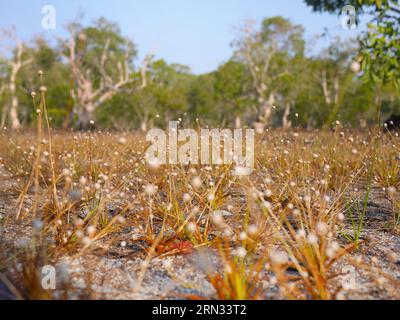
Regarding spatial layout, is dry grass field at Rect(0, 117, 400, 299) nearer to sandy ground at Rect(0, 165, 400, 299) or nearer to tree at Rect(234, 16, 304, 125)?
sandy ground at Rect(0, 165, 400, 299)

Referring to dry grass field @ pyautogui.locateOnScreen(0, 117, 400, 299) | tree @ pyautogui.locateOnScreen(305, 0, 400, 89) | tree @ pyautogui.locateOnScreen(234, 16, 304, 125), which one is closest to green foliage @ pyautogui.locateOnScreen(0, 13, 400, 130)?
tree @ pyautogui.locateOnScreen(234, 16, 304, 125)

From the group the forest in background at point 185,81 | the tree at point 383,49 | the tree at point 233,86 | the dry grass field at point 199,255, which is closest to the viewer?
the dry grass field at point 199,255

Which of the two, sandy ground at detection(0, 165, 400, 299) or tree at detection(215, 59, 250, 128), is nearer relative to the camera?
sandy ground at detection(0, 165, 400, 299)

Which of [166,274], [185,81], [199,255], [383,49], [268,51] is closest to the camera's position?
[166,274]

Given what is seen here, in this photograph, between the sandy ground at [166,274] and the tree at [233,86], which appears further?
the tree at [233,86]

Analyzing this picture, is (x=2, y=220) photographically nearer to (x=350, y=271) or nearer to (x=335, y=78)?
(x=350, y=271)

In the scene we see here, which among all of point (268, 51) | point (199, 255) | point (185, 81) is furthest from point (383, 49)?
point (185, 81)

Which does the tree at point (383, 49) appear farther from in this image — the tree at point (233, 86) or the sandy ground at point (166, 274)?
the tree at point (233, 86)

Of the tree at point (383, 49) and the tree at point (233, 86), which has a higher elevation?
the tree at point (233, 86)

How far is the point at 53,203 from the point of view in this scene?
2.81 meters

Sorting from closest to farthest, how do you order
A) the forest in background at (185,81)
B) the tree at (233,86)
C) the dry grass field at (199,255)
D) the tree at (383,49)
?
the dry grass field at (199,255) < the tree at (383,49) < the forest in background at (185,81) < the tree at (233,86)

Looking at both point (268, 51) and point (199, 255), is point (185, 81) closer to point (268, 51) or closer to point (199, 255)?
point (268, 51)

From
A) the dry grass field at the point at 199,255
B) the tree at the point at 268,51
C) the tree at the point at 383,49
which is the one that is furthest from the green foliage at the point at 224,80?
the dry grass field at the point at 199,255
